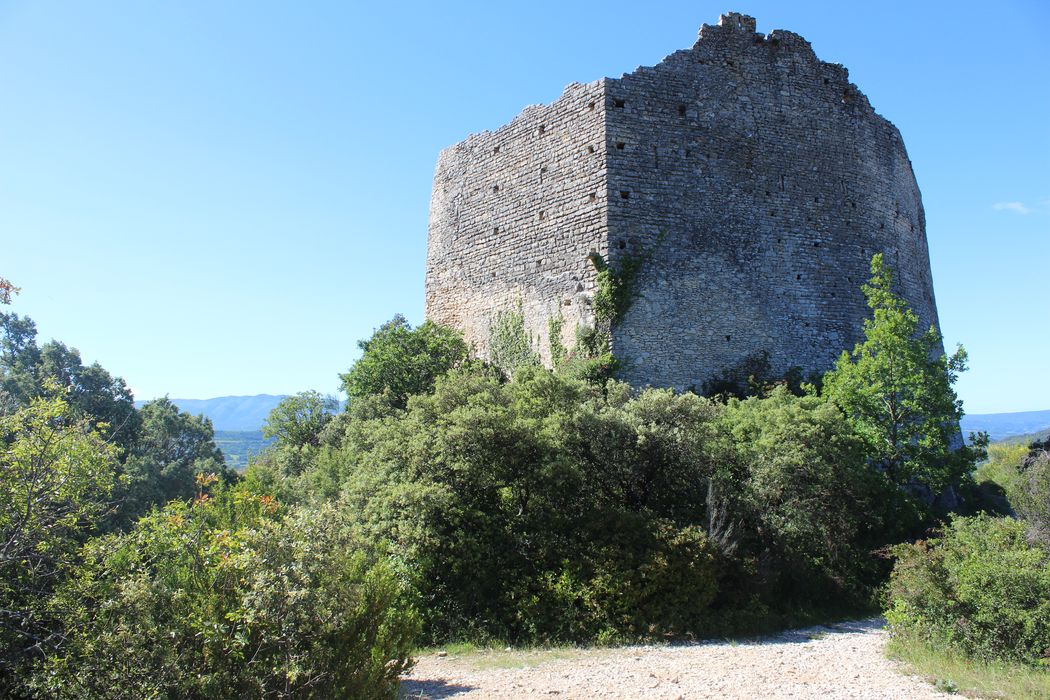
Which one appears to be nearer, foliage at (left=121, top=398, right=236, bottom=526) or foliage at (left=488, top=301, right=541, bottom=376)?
foliage at (left=488, top=301, right=541, bottom=376)

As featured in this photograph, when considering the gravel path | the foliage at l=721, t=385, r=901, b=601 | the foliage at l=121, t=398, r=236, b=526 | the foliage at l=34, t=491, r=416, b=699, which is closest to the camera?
the foliage at l=34, t=491, r=416, b=699

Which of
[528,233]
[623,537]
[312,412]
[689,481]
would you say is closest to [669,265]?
[528,233]

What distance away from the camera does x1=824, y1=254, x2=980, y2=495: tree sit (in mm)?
13586

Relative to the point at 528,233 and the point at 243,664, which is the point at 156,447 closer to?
the point at 528,233

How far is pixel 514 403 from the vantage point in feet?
41.4

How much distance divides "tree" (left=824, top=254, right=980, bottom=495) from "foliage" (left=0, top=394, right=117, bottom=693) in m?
12.9

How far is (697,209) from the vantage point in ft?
53.5

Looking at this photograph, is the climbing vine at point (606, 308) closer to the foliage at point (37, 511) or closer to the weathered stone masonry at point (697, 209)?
the weathered stone masonry at point (697, 209)

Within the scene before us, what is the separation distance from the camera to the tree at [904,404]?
1359 centimetres

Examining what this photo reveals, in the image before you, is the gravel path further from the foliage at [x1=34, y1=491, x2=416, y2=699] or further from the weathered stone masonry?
the weathered stone masonry

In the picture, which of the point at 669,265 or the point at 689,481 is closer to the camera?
Answer: the point at 689,481

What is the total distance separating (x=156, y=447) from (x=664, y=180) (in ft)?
89.0

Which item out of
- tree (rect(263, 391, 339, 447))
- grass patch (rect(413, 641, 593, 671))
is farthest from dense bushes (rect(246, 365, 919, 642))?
tree (rect(263, 391, 339, 447))

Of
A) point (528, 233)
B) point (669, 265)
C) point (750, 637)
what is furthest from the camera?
point (528, 233)
